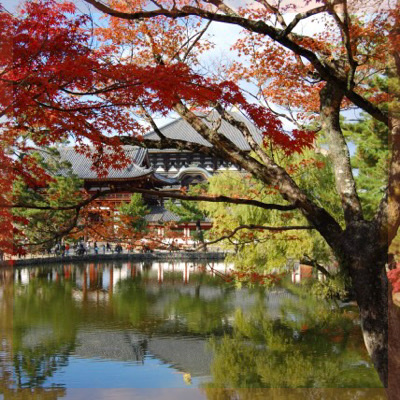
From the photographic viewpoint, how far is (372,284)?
13.2 ft

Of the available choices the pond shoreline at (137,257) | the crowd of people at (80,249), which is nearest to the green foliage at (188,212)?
the pond shoreline at (137,257)

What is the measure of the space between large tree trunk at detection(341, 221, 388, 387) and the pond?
2.13 metres

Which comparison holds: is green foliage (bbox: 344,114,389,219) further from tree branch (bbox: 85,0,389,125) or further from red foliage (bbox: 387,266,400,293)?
tree branch (bbox: 85,0,389,125)

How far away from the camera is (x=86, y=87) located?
510 cm

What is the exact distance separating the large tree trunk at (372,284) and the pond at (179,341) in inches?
83.7

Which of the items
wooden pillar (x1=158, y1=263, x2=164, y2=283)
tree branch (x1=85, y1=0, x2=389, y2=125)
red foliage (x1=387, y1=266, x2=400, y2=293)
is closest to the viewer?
tree branch (x1=85, y1=0, x2=389, y2=125)

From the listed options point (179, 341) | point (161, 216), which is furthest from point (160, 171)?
point (179, 341)

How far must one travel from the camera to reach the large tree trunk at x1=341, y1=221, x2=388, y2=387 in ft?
13.1

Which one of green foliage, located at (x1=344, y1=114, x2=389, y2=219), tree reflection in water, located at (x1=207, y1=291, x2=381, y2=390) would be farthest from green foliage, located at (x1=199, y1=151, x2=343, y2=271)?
tree reflection in water, located at (x1=207, y1=291, x2=381, y2=390)

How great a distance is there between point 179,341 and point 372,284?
19.8 feet

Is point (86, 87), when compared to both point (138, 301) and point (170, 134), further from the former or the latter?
point (170, 134)

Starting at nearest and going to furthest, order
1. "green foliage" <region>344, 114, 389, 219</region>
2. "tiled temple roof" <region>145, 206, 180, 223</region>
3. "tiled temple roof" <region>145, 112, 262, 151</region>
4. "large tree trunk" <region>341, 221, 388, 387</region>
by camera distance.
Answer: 1. "large tree trunk" <region>341, 221, 388, 387</region>
2. "green foliage" <region>344, 114, 389, 219</region>
3. "tiled temple roof" <region>145, 206, 180, 223</region>
4. "tiled temple roof" <region>145, 112, 262, 151</region>

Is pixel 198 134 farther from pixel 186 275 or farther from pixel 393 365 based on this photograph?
pixel 393 365

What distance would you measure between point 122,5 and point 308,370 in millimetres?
5678
